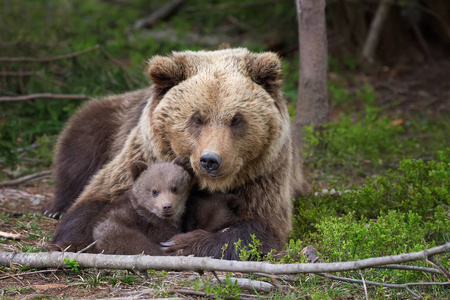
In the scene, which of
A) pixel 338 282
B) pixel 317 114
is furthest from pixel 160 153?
pixel 317 114

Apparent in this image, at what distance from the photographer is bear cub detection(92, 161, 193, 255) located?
466 cm

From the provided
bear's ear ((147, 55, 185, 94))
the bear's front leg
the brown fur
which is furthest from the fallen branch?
bear's ear ((147, 55, 185, 94))

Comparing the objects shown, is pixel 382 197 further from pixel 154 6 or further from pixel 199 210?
pixel 154 6

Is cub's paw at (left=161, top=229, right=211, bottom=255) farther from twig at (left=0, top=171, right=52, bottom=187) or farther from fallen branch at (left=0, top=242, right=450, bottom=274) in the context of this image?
twig at (left=0, top=171, right=52, bottom=187)

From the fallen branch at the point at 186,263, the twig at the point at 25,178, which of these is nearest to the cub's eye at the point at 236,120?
the fallen branch at the point at 186,263

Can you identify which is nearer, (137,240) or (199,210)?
(137,240)

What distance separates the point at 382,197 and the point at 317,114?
192 centimetres

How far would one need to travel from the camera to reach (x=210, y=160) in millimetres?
4449

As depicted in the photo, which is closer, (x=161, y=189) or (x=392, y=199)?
(x=161, y=189)

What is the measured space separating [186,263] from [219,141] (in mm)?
1170

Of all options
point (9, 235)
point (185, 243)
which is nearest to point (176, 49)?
point (9, 235)

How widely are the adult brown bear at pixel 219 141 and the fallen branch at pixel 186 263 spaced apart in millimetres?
665

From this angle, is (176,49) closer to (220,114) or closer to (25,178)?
(25,178)

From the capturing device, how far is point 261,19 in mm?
11969
